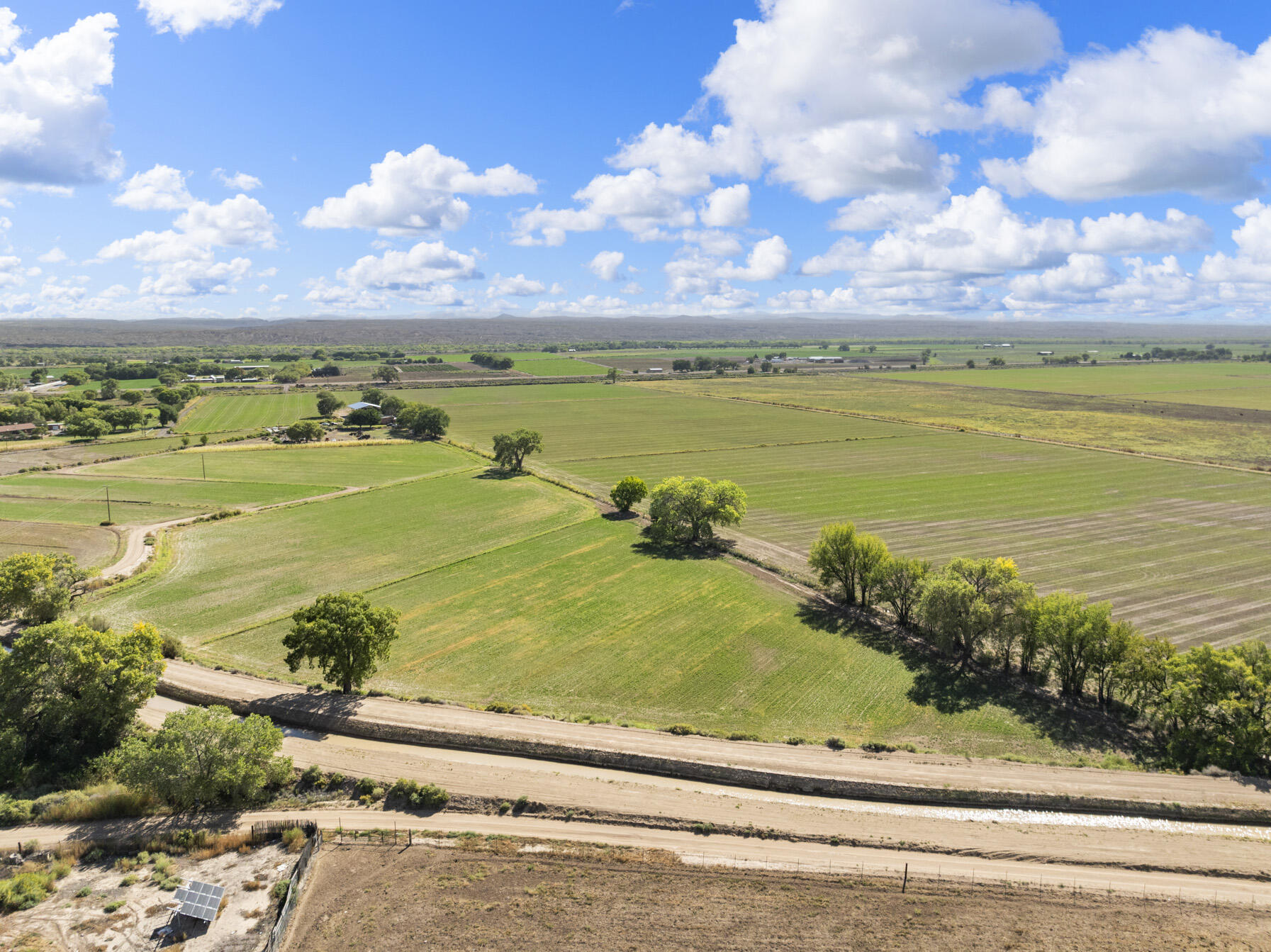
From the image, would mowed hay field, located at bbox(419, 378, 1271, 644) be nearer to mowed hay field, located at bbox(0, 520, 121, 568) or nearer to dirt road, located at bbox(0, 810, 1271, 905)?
dirt road, located at bbox(0, 810, 1271, 905)

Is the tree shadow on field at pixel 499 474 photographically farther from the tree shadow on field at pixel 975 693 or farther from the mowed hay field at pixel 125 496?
the tree shadow on field at pixel 975 693

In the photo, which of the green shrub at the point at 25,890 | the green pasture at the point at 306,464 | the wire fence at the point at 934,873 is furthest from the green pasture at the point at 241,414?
the wire fence at the point at 934,873

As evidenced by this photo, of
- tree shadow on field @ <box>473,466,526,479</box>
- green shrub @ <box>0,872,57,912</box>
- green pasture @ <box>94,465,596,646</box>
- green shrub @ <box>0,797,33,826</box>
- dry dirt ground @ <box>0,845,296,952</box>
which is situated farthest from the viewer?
tree shadow on field @ <box>473,466,526,479</box>

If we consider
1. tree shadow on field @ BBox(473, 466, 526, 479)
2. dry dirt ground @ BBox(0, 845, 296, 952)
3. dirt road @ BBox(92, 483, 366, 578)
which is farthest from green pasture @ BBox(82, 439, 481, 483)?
dry dirt ground @ BBox(0, 845, 296, 952)

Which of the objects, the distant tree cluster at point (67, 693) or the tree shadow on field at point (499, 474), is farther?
the tree shadow on field at point (499, 474)

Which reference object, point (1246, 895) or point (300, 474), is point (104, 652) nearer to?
point (1246, 895)

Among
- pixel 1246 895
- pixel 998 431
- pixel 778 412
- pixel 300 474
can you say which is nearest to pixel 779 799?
pixel 1246 895
